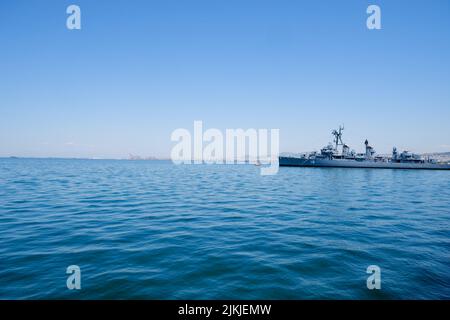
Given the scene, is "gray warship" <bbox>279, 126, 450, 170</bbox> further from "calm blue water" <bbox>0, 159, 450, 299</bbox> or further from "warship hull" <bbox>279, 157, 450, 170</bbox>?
A: "calm blue water" <bbox>0, 159, 450, 299</bbox>

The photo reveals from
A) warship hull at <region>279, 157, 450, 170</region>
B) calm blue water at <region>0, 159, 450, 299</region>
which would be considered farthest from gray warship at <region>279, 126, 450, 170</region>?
calm blue water at <region>0, 159, 450, 299</region>

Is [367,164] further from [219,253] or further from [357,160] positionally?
[219,253]

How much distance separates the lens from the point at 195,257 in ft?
28.7

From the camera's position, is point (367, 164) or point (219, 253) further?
point (367, 164)

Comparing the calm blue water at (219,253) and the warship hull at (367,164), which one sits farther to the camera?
the warship hull at (367,164)

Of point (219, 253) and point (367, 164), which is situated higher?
point (367, 164)

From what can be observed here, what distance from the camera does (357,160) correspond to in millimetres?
99562

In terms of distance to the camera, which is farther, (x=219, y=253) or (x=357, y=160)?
(x=357, y=160)

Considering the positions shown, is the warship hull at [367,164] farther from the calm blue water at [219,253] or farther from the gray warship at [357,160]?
the calm blue water at [219,253]

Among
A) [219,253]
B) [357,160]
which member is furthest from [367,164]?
[219,253]

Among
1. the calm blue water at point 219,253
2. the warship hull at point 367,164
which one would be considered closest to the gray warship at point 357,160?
the warship hull at point 367,164

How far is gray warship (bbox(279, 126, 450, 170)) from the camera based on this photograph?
96.4 meters

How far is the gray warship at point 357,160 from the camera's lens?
96375mm
